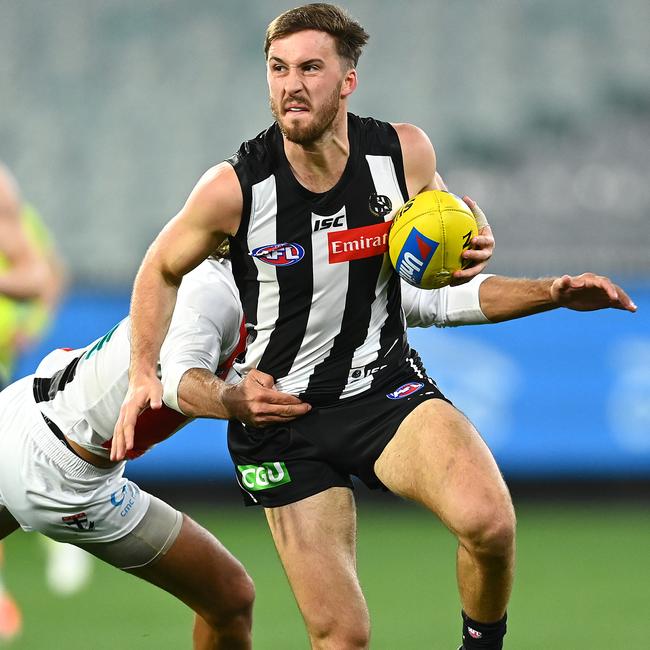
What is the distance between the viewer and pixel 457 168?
11352mm

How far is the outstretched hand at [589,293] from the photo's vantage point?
409cm

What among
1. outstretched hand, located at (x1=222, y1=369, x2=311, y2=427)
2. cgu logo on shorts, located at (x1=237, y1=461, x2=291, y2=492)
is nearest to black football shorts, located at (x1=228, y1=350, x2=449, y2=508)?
cgu logo on shorts, located at (x1=237, y1=461, x2=291, y2=492)

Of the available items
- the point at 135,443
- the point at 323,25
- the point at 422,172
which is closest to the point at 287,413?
the point at 135,443

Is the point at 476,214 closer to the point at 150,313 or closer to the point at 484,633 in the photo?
the point at 150,313

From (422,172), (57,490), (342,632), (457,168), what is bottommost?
(457,168)

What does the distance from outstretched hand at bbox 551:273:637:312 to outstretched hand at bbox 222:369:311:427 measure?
3.06 ft

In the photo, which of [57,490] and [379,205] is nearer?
[379,205]

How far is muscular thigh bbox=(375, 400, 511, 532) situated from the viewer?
389 cm

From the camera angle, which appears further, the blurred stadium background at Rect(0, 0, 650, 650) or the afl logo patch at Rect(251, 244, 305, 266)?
the blurred stadium background at Rect(0, 0, 650, 650)

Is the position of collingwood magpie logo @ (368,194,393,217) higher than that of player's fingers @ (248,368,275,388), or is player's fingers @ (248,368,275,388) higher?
collingwood magpie logo @ (368,194,393,217)

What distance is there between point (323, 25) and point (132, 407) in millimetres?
1342

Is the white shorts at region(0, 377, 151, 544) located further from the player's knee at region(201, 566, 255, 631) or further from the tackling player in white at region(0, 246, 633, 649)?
the player's knee at region(201, 566, 255, 631)

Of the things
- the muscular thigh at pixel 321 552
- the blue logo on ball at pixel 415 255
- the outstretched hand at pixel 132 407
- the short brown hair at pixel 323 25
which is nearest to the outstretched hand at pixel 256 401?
the outstretched hand at pixel 132 407

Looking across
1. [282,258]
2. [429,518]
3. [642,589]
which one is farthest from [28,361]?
[282,258]
